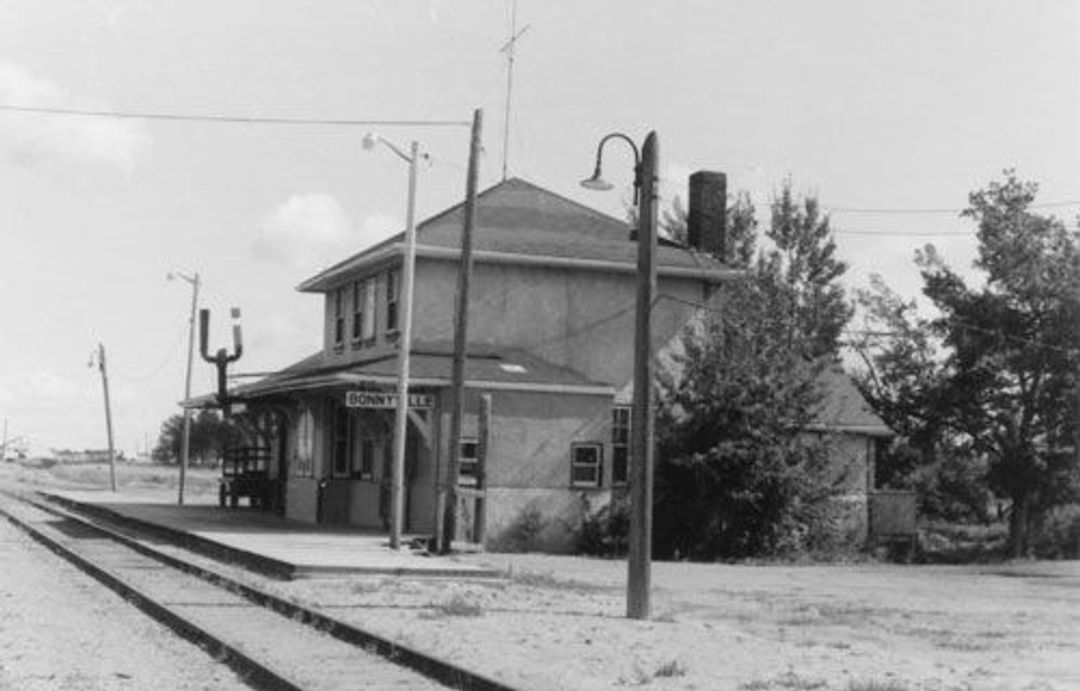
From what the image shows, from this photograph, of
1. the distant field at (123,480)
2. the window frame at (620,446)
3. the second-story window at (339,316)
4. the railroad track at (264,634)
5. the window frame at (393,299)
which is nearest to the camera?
the railroad track at (264,634)

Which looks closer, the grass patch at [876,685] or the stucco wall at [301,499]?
the grass patch at [876,685]

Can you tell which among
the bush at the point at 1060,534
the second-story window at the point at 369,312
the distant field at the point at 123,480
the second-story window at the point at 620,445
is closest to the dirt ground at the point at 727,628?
the second-story window at the point at 620,445

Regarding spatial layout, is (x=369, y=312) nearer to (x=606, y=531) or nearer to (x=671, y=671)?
(x=606, y=531)

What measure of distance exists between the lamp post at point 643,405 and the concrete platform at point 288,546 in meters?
5.23

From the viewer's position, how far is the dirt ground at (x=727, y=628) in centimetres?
1015

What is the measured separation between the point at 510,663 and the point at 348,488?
21645mm

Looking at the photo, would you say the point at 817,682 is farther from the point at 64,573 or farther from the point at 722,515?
the point at 722,515

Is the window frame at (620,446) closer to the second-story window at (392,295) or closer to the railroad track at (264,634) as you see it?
the second-story window at (392,295)

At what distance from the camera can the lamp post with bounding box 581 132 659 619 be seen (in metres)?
14.2

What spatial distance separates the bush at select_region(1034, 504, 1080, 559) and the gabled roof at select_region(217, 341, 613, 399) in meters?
14.2

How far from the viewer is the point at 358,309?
33219 mm

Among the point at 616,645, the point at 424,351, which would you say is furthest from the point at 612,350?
the point at 616,645

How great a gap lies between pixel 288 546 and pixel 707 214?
15.2 meters

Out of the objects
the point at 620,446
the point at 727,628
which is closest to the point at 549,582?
the point at 727,628
